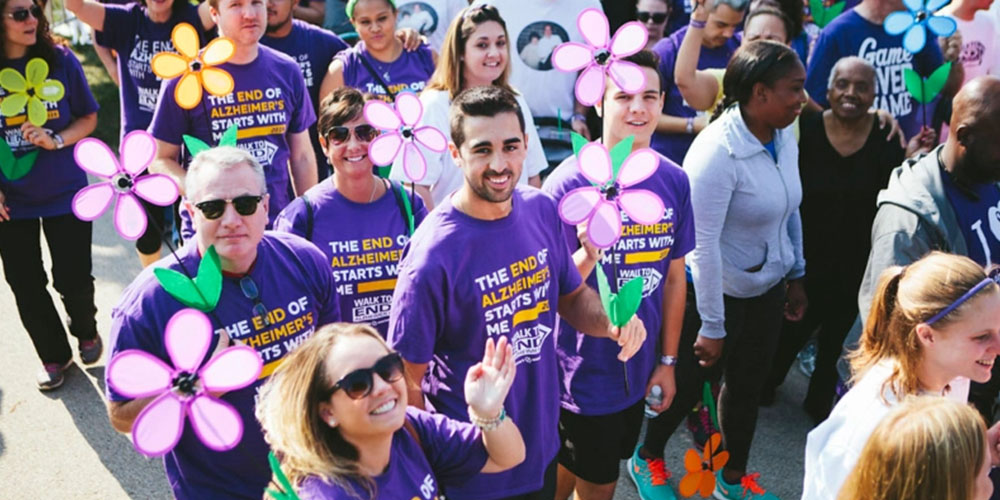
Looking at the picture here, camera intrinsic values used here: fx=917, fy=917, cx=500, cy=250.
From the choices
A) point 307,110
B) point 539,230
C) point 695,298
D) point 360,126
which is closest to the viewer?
point 539,230

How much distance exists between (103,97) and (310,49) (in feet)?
16.5

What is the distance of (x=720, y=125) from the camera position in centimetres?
346

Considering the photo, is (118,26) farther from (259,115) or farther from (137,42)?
(259,115)

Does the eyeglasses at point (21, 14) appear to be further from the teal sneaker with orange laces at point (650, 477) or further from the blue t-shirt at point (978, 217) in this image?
the blue t-shirt at point (978, 217)

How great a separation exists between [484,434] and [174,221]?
322 centimetres

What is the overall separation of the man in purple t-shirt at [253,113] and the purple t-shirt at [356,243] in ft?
2.24

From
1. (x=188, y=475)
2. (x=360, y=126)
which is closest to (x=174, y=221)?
(x=360, y=126)

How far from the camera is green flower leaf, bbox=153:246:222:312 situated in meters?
2.39

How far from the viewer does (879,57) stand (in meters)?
5.05

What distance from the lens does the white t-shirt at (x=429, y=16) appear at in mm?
5250

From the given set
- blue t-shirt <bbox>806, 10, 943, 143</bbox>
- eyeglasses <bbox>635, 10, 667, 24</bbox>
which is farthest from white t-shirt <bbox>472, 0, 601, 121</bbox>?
blue t-shirt <bbox>806, 10, 943, 143</bbox>

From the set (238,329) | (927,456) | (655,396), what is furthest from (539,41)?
(927,456)

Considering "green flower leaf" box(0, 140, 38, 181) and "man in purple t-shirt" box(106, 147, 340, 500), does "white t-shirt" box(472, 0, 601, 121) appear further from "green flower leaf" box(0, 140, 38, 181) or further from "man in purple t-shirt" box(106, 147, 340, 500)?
"man in purple t-shirt" box(106, 147, 340, 500)

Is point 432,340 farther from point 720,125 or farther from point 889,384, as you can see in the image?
point 720,125
